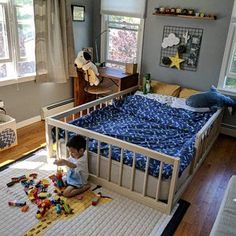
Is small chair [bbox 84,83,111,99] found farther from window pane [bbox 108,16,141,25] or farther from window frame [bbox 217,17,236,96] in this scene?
window frame [bbox 217,17,236,96]

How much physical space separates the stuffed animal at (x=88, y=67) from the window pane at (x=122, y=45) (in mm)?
748

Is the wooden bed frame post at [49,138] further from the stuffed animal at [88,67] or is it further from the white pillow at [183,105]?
the white pillow at [183,105]

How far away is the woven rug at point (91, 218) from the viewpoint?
1.96m

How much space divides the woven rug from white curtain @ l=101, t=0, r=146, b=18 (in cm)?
264

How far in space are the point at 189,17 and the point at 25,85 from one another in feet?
7.69

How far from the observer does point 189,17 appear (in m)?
3.47

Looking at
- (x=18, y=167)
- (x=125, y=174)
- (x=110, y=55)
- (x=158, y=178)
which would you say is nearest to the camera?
(x=158, y=178)

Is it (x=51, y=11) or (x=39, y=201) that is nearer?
(x=39, y=201)

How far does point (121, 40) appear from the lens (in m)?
4.20

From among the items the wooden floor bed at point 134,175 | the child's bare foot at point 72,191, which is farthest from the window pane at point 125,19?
the child's bare foot at point 72,191

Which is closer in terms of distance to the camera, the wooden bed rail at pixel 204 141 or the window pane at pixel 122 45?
the wooden bed rail at pixel 204 141

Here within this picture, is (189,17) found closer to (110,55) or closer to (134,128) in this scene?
(110,55)

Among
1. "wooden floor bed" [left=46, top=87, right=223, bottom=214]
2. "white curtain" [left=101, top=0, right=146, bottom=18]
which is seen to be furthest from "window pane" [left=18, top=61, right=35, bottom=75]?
"white curtain" [left=101, top=0, right=146, bottom=18]

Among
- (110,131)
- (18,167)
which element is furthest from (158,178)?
(18,167)
